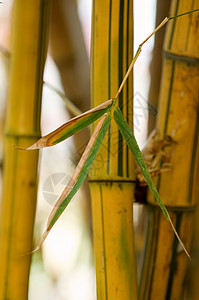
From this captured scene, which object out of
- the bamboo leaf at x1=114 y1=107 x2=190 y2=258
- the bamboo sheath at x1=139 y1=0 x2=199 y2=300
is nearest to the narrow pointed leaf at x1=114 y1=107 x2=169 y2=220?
the bamboo leaf at x1=114 y1=107 x2=190 y2=258

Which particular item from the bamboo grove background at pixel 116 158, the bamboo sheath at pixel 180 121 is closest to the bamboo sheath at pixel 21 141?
the bamboo grove background at pixel 116 158

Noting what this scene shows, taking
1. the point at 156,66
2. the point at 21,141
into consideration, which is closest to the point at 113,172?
the point at 21,141

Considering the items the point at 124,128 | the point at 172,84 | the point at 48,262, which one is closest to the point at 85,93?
A: the point at 172,84

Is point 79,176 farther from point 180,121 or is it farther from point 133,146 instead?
point 180,121

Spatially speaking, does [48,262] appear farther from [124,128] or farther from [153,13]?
[124,128]

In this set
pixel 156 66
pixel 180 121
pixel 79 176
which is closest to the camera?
pixel 79 176

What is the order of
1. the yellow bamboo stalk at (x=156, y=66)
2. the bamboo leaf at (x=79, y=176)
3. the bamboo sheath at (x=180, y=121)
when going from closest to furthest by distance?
the bamboo leaf at (x=79, y=176), the bamboo sheath at (x=180, y=121), the yellow bamboo stalk at (x=156, y=66)

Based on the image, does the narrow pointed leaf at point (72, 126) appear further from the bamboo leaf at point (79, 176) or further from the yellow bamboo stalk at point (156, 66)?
the yellow bamboo stalk at point (156, 66)
